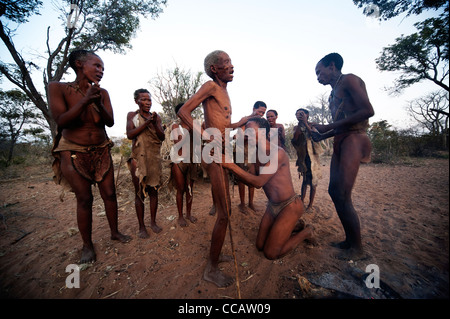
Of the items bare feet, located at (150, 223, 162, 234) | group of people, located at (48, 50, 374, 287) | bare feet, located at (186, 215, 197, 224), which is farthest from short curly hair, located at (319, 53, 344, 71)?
bare feet, located at (150, 223, 162, 234)

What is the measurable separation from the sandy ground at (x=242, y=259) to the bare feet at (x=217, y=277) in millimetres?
50

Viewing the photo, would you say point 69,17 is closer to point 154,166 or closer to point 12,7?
point 12,7

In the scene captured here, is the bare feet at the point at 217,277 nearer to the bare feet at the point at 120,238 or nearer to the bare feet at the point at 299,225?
the bare feet at the point at 299,225

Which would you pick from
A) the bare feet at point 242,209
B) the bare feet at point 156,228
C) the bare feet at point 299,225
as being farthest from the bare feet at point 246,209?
the bare feet at point 156,228

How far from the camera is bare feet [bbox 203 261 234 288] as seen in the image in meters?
1.73

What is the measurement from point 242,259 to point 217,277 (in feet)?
1.54

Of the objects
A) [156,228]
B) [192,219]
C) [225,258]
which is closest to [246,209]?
[192,219]

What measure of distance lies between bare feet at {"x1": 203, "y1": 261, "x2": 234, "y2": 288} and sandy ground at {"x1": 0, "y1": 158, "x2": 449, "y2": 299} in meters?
0.05

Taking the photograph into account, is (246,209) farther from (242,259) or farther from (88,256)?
(88,256)

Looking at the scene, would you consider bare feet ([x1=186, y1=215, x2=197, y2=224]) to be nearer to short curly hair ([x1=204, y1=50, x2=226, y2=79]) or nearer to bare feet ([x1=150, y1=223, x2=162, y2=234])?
bare feet ([x1=150, y1=223, x2=162, y2=234])

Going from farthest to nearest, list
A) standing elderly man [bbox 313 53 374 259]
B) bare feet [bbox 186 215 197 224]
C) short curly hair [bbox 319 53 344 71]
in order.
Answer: bare feet [bbox 186 215 197 224] → short curly hair [bbox 319 53 344 71] → standing elderly man [bbox 313 53 374 259]

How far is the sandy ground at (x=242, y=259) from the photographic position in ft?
5.16

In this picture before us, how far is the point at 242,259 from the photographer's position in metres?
2.14
